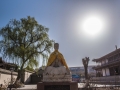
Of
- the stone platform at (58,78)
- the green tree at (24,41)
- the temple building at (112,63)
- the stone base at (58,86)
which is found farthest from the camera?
the temple building at (112,63)

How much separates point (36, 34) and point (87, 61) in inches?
306

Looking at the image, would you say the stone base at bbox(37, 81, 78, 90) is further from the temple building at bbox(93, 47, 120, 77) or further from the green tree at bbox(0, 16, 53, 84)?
the temple building at bbox(93, 47, 120, 77)

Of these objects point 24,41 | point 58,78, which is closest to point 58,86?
point 58,78

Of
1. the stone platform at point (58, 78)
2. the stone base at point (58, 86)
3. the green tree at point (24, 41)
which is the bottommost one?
the stone base at point (58, 86)

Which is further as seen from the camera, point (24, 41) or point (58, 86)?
point (24, 41)

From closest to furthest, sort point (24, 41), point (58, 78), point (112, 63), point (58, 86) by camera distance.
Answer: point (58, 86)
point (58, 78)
point (24, 41)
point (112, 63)

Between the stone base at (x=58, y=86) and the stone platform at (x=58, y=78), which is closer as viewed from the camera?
the stone base at (x=58, y=86)

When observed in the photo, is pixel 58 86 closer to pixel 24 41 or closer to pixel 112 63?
pixel 24 41

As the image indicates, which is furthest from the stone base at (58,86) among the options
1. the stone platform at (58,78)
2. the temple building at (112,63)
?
the temple building at (112,63)

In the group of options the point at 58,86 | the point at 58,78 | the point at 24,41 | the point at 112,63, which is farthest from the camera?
the point at 112,63

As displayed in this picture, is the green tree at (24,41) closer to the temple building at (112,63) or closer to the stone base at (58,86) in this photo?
the stone base at (58,86)

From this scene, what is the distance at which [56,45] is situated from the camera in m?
8.20

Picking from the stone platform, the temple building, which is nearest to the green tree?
the stone platform

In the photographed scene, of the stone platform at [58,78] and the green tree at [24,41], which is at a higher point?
the green tree at [24,41]
